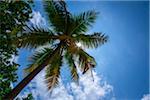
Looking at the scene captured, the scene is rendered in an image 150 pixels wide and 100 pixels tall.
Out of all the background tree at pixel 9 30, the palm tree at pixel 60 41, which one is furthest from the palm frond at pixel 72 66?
the background tree at pixel 9 30

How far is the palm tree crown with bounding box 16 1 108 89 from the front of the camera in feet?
57.4

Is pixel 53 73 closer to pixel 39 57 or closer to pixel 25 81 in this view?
pixel 39 57

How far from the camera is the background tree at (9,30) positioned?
Answer: 705 inches

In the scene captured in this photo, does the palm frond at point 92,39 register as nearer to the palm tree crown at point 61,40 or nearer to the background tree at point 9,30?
the palm tree crown at point 61,40

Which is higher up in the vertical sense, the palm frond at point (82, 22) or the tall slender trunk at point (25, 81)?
the palm frond at point (82, 22)

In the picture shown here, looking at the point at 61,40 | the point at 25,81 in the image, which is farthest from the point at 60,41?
the point at 25,81

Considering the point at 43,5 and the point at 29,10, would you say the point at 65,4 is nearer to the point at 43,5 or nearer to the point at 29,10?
the point at 43,5

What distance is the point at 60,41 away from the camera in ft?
57.7

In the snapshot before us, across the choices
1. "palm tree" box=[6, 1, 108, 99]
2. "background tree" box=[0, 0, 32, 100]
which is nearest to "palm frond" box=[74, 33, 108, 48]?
"palm tree" box=[6, 1, 108, 99]

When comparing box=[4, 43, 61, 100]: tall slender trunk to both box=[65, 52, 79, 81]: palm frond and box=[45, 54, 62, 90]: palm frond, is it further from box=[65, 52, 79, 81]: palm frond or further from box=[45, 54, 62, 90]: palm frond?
box=[65, 52, 79, 81]: palm frond

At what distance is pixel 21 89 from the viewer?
15.5 m

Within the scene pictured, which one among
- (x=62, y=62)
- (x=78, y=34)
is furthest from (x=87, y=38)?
(x=62, y=62)

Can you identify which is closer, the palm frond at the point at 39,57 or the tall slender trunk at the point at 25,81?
the tall slender trunk at the point at 25,81

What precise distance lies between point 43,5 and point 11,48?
246 centimetres
